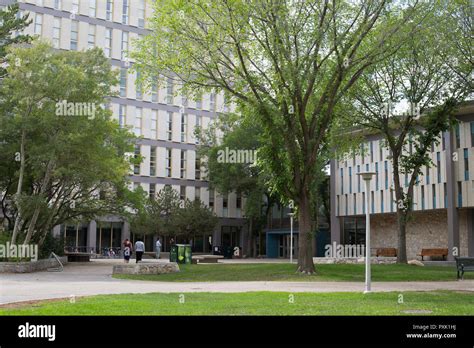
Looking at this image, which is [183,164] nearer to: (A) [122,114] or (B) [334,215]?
(A) [122,114]

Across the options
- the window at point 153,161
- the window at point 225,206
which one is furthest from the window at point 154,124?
the window at point 225,206

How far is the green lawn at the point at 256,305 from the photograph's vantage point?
11.8 metres

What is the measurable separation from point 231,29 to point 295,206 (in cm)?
884

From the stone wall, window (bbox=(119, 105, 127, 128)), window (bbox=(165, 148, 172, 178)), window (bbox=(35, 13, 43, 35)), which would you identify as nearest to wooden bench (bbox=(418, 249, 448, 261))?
the stone wall

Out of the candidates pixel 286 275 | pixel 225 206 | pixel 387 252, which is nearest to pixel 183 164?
pixel 225 206

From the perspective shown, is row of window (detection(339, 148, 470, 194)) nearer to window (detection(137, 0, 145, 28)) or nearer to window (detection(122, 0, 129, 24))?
window (detection(137, 0, 145, 28))

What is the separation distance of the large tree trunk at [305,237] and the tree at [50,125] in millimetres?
12577

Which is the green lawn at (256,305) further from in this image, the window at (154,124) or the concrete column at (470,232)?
the window at (154,124)

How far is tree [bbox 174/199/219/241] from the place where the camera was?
59.8 metres

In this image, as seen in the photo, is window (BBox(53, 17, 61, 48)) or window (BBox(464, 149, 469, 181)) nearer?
window (BBox(464, 149, 469, 181))

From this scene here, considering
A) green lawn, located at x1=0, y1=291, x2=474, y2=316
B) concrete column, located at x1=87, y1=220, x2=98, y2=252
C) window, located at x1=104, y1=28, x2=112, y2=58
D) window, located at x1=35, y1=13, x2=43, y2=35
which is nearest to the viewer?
Result: green lawn, located at x1=0, y1=291, x2=474, y2=316

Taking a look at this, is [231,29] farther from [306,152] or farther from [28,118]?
[28,118]

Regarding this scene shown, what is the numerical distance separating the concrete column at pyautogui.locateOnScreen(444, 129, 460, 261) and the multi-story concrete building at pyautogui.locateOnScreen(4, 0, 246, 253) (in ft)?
91.5

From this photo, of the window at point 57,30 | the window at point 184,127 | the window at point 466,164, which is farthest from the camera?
the window at point 184,127
